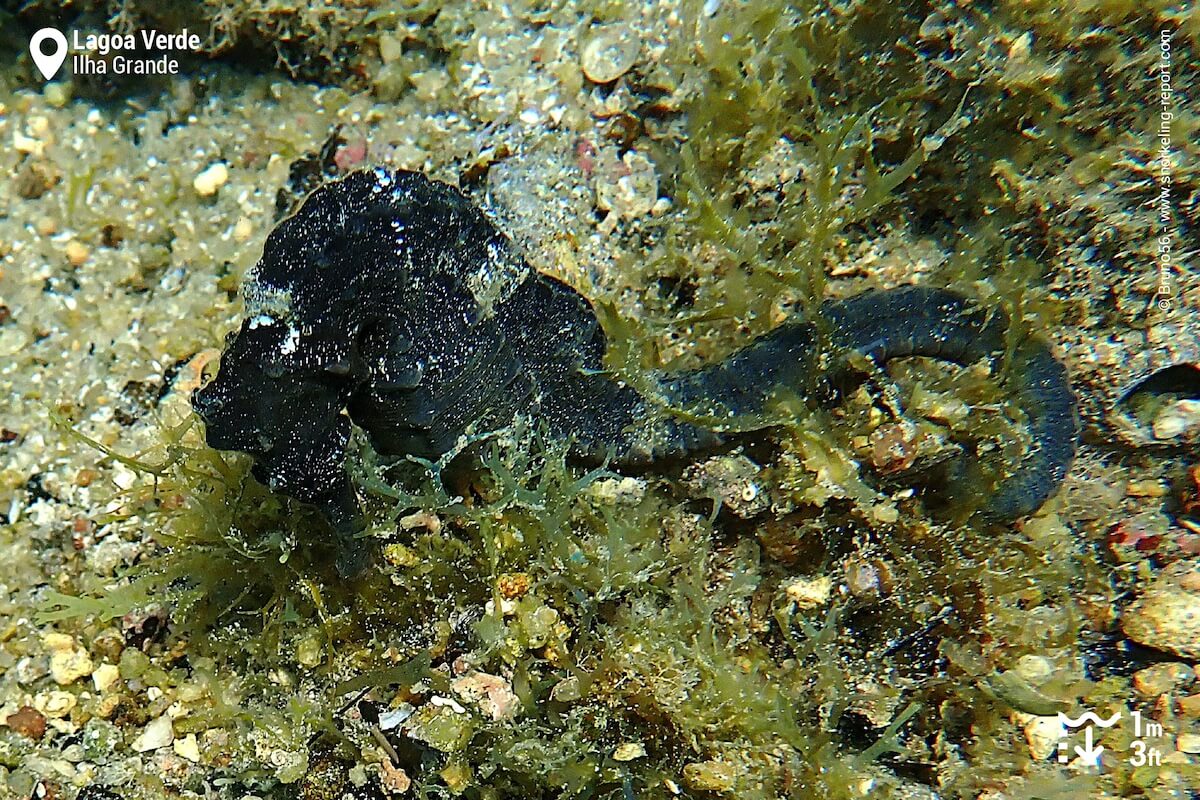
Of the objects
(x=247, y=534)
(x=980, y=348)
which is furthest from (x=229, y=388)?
(x=980, y=348)

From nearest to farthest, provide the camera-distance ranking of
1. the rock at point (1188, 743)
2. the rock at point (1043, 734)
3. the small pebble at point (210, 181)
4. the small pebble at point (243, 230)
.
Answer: the rock at point (1188, 743) → the rock at point (1043, 734) → the small pebble at point (243, 230) → the small pebble at point (210, 181)

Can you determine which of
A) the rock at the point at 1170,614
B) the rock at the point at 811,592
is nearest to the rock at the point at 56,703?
the rock at the point at 811,592

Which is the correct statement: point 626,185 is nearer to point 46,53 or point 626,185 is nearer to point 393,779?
point 393,779

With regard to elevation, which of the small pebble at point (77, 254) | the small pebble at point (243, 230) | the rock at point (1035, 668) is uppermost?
the small pebble at point (243, 230)

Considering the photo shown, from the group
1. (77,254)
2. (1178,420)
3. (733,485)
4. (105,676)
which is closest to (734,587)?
(733,485)

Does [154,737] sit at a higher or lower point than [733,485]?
lower

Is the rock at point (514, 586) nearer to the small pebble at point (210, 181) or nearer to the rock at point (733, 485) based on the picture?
the rock at point (733, 485)

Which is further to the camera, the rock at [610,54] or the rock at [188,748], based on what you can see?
the rock at [610,54]
